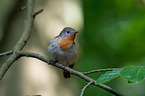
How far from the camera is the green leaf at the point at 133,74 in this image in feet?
4.92

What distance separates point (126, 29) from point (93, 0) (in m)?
1.62

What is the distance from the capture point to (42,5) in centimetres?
584

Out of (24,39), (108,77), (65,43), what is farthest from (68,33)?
(108,77)

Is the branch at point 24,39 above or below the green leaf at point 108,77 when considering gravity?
above

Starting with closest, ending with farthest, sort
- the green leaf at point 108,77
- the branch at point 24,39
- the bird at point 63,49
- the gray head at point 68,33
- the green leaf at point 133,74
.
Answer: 1. the green leaf at point 133,74
2. the green leaf at point 108,77
3. the branch at point 24,39
4. the bird at point 63,49
5. the gray head at point 68,33

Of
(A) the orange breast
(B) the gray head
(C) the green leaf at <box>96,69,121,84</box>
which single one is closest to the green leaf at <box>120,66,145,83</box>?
(C) the green leaf at <box>96,69,121,84</box>

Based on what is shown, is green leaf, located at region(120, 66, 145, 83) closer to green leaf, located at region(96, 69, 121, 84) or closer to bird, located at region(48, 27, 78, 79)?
green leaf, located at region(96, 69, 121, 84)

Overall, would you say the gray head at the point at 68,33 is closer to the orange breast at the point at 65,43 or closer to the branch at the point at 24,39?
the orange breast at the point at 65,43

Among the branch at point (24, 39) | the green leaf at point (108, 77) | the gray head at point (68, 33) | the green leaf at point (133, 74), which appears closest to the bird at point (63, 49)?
the gray head at point (68, 33)

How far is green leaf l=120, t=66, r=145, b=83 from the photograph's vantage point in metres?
1.50

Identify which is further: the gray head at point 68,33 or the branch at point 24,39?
the gray head at point 68,33

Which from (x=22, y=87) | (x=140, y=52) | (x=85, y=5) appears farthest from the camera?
(x=85, y=5)

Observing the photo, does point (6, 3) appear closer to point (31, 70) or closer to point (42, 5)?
point (42, 5)

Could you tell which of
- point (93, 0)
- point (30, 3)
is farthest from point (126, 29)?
point (30, 3)
